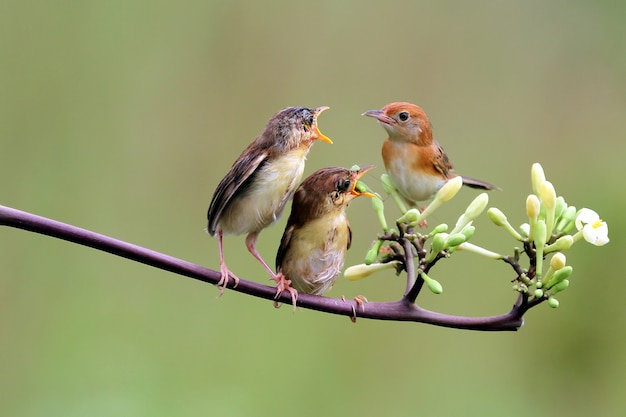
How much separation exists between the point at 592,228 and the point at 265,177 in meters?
0.78

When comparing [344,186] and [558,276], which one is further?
[344,186]

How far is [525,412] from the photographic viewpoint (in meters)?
4.47

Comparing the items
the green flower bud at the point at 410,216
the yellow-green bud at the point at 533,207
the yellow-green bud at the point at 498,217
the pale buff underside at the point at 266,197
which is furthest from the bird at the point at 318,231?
the yellow-green bud at the point at 533,207

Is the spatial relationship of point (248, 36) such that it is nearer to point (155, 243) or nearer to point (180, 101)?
point (180, 101)

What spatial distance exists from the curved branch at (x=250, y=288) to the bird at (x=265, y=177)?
0.21 metres

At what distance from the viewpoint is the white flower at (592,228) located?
1.99 meters

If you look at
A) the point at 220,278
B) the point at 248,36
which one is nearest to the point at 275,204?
the point at 220,278

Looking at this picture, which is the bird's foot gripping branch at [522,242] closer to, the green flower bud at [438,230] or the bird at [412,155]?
the green flower bud at [438,230]

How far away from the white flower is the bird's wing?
76 centimetres

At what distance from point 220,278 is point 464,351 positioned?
11.4ft

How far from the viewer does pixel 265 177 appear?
220 cm

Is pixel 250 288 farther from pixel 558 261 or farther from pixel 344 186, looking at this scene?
pixel 558 261

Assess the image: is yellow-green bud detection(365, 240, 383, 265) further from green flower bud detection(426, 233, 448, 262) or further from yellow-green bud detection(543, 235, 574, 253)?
yellow-green bud detection(543, 235, 574, 253)

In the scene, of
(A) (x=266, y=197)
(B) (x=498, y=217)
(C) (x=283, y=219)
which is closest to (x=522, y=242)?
(B) (x=498, y=217)
